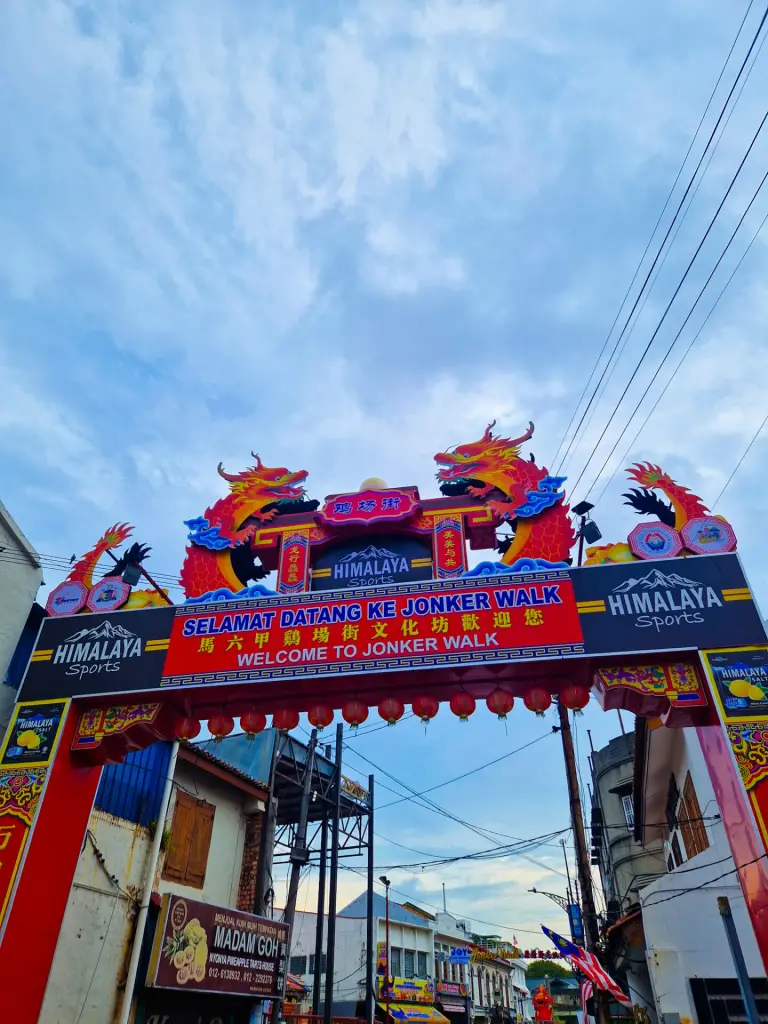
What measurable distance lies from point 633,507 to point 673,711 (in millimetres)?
2603

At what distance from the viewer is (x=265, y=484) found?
10.0 metres

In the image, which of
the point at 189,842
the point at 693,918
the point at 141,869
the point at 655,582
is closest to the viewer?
the point at 655,582

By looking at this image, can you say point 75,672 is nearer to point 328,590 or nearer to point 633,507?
point 328,590

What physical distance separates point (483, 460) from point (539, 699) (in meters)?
3.56

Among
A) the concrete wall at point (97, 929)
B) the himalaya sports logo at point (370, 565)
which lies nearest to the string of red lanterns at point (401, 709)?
the himalaya sports logo at point (370, 565)

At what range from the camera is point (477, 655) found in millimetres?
7352

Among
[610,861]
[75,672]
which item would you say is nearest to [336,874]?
[75,672]

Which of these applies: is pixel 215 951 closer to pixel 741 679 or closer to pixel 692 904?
pixel 692 904

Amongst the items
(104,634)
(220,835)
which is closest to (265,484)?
(104,634)

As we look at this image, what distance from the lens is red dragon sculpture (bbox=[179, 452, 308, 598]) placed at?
29.9ft

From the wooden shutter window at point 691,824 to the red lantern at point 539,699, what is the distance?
15.4 feet

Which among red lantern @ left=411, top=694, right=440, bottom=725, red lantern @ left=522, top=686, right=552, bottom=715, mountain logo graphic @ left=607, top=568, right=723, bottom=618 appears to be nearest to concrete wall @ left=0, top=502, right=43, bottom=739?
red lantern @ left=411, top=694, right=440, bottom=725

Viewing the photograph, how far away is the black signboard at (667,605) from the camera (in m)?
7.03

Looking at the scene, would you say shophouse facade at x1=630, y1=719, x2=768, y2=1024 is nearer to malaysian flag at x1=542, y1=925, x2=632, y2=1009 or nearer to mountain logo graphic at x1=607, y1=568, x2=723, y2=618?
malaysian flag at x1=542, y1=925, x2=632, y2=1009
